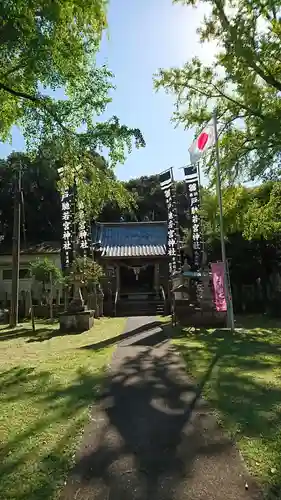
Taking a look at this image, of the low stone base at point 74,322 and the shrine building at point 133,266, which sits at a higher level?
the shrine building at point 133,266

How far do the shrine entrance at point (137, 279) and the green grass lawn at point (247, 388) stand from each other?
584 inches

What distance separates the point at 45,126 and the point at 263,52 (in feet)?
17.7

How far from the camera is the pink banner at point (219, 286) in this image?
12.7 meters

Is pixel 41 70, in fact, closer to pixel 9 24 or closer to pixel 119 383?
pixel 9 24

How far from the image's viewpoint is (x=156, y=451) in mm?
3445

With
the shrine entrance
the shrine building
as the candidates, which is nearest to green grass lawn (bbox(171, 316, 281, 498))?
the shrine building

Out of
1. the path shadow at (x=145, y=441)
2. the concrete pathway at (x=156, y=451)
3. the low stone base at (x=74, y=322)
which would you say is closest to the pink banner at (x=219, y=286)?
the low stone base at (x=74, y=322)

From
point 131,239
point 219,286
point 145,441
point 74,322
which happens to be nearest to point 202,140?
point 219,286

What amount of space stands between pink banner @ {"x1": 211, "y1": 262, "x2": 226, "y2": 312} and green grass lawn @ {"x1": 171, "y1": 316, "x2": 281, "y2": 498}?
219cm

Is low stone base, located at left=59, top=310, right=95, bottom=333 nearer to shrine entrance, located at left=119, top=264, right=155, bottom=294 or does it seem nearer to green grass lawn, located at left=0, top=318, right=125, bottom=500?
green grass lawn, located at left=0, top=318, right=125, bottom=500

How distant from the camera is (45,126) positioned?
8195mm

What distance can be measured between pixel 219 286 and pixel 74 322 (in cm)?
511

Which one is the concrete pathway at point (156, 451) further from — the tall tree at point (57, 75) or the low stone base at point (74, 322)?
the low stone base at point (74, 322)

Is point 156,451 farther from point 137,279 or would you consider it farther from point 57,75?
point 137,279
